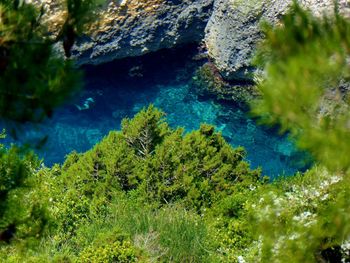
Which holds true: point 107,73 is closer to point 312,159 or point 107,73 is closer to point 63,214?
point 63,214

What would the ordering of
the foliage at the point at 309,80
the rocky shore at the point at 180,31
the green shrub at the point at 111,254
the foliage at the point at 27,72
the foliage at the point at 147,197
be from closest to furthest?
the foliage at the point at 27,72
the foliage at the point at 309,80
the green shrub at the point at 111,254
the foliage at the point at 147,197
the rocky shore at the point at 180,31

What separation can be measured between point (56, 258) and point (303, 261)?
3.68 m

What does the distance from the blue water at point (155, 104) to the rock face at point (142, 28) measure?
439mm

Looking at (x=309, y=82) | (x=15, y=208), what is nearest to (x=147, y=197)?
(x=15, y=208)

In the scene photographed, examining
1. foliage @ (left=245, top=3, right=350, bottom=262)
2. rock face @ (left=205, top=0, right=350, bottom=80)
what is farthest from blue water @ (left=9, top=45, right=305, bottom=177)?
foliage @ (left=245, top=3, right=350, bottom=262)

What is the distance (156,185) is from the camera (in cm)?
1062

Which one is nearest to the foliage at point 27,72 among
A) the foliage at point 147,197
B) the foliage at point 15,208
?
the foliage at point 15,208

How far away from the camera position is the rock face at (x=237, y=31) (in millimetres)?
16438

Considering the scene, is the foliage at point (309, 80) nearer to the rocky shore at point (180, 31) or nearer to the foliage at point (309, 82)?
the foliage at point (309, 82)

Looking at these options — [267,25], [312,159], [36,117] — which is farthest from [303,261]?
[36,117]

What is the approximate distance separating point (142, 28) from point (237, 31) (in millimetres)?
2506

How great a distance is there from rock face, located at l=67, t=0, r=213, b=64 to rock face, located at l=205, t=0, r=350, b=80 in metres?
0.50

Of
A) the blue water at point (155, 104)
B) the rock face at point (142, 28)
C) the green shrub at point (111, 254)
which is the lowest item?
the blue water at point (155, 104)

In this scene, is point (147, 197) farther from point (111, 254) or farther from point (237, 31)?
point (237, 31)
